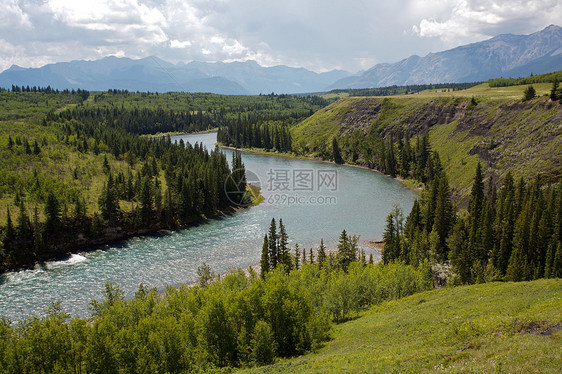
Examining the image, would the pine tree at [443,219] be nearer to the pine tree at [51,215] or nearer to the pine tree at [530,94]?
the pine tree at [530,94]

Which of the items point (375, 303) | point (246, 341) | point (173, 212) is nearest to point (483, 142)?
point (375, 303)

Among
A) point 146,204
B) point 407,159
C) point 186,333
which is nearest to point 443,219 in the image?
point 186,333

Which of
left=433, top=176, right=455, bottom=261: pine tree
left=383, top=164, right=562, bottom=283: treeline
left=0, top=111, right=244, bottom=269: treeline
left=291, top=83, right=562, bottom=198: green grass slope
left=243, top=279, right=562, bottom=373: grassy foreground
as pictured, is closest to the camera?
left=243, top=279, right=562, bottom=373: grassy foreground

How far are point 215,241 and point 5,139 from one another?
90.1 metres

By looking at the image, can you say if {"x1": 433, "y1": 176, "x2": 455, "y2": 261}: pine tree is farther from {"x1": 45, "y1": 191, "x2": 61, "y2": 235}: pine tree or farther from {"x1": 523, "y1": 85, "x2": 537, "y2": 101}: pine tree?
{"x1": 45, "y1": 191, "x2": 61, "y2": 235}: pine tree

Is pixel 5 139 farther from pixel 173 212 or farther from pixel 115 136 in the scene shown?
pixel 173 212

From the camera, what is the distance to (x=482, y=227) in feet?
244

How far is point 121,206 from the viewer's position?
340 feet

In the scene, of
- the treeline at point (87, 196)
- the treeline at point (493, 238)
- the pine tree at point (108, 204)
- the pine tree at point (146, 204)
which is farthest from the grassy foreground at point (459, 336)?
the pine tree at point (108, 204)

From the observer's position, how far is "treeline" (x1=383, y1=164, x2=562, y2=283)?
61.5m

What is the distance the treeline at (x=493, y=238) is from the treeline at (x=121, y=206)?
60.8 meters

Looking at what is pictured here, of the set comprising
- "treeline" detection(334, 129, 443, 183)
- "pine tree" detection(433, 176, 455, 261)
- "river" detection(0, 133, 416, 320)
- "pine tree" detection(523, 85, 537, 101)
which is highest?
"pine tree" detection(523, 85, 537, 101)

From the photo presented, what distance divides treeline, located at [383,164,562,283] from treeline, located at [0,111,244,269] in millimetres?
60781

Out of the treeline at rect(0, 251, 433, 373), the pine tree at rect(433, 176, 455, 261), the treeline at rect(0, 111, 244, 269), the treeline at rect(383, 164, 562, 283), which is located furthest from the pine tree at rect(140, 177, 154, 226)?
the pine tree at rect(433, 176, 455, 261)
